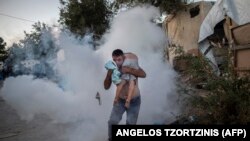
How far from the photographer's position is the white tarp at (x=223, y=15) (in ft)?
26.4

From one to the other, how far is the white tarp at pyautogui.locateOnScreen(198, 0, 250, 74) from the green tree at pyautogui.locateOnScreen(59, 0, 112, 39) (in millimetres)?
8530

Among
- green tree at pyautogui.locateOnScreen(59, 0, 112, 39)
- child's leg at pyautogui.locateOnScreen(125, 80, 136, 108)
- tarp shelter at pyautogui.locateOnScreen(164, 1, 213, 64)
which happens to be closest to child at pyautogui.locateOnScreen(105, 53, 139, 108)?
child's leg at pyautogui.locateOnScreen(125, 80, 136, 108)

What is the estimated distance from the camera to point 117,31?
989 cm

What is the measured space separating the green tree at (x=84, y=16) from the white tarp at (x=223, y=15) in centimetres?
853

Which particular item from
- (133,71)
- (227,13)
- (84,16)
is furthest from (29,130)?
(84,16)

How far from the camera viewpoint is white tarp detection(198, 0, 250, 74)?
805 cm

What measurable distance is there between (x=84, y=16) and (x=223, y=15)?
1037 cm

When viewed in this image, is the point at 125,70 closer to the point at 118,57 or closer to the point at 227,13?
the point at 118,57

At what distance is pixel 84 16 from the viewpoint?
1805 cm

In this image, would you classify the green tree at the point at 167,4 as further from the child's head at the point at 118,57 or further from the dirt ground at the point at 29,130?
the child's head at the point at 118,57

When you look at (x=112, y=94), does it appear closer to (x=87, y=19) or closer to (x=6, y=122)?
(x=6, y=122)

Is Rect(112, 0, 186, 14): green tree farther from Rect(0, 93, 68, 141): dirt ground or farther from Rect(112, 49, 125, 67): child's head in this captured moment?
Rect(112, 49, 125, 67): child's head

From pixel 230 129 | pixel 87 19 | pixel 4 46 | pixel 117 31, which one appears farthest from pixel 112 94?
pixel 4 46

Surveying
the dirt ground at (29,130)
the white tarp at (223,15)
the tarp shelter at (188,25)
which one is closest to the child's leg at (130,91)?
the dirt ground at (29,130)
